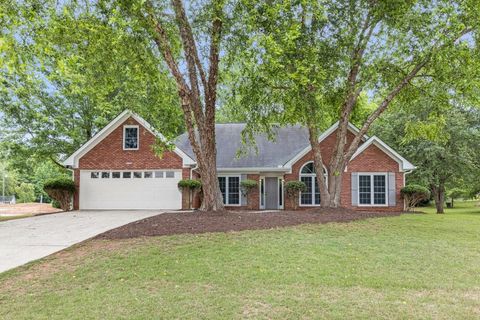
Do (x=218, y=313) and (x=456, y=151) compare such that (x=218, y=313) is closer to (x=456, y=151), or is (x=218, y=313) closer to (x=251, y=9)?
(x=251, y=9)

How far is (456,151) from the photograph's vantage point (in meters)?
22.8

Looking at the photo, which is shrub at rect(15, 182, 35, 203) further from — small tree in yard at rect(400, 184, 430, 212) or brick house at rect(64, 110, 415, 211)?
small tree in yard at rect(400, 184, 430, 212)

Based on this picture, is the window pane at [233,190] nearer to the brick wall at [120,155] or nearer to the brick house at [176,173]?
the brick house at [176,173]

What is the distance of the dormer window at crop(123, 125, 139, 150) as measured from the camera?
66.5ft

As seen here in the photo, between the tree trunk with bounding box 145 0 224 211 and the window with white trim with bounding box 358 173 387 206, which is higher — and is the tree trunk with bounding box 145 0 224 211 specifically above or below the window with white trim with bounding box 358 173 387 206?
above

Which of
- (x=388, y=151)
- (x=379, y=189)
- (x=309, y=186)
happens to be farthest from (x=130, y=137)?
(x=388, y=151)

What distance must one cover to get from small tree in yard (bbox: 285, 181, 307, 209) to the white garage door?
5769 millimetres

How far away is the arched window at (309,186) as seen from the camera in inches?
799

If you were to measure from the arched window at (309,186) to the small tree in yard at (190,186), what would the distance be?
5.73 metres

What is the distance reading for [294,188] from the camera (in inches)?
767

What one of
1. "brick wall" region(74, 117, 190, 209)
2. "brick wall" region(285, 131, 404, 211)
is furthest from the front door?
"brick wall" region(74, 117, 190, 209)

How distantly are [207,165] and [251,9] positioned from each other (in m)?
5.49

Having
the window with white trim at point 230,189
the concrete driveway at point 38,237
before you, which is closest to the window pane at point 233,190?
the window with white trim at point 230,189

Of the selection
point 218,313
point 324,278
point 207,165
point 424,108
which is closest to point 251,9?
point 207,165
